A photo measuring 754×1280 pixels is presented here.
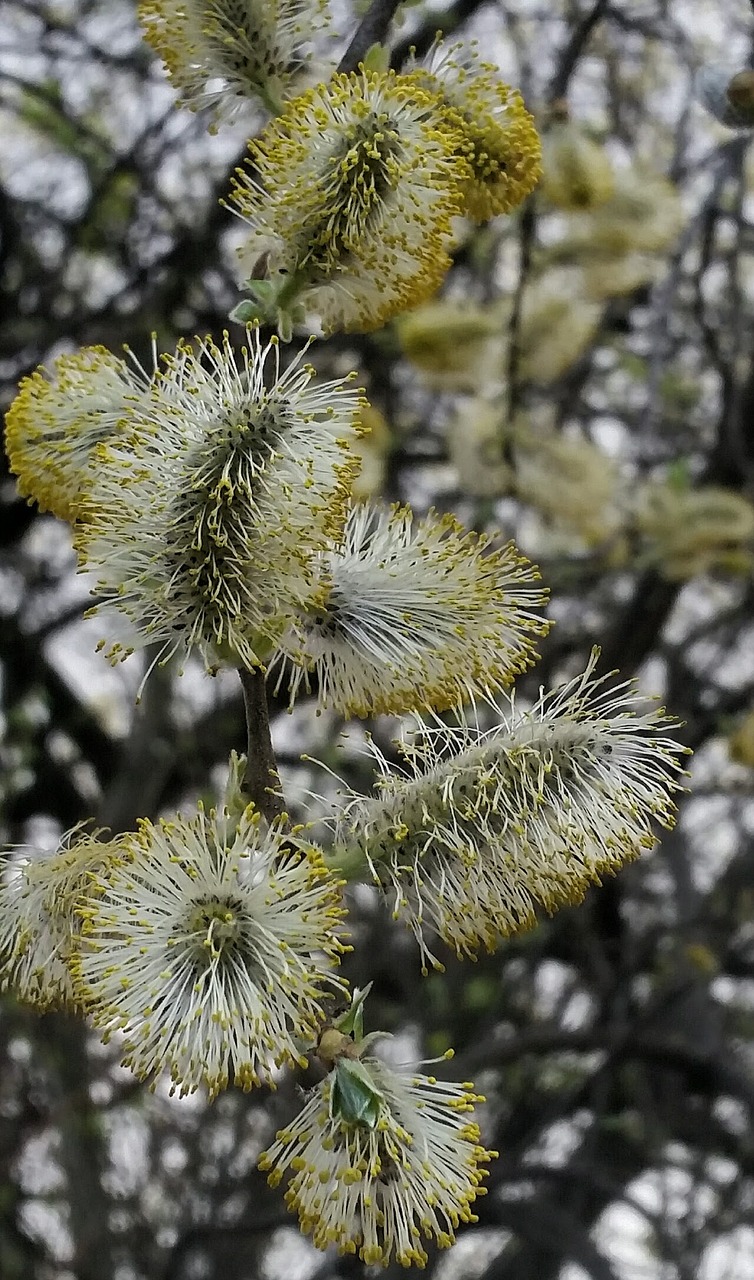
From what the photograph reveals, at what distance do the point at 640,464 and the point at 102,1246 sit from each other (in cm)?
236

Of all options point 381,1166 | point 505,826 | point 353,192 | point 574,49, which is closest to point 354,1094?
point 381,1166

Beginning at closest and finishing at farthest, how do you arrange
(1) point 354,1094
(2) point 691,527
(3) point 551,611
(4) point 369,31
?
(1) point 354,1094 → (4) point 369,31 → (2) point 691,527 → (3) point 551,611

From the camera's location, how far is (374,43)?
1.00 metres

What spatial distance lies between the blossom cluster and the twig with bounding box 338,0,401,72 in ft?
0.15

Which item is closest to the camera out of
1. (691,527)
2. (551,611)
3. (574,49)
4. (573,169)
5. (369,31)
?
(369,31)

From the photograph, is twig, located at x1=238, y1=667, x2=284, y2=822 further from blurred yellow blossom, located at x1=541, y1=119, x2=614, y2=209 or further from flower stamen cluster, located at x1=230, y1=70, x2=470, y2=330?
blurred yellow blossom, located at x1=541, y1=119, x2=614, y2=209

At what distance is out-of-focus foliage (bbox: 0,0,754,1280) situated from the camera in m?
2.49

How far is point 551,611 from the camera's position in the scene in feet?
11.5

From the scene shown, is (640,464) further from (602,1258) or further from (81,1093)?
(81,1093)

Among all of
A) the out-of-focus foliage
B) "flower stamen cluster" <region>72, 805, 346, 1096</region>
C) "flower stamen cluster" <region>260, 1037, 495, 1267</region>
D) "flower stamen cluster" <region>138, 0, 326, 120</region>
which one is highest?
"flower stamen cluster" <region>138, 0, 326, 120</region>

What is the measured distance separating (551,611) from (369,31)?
8.40ft

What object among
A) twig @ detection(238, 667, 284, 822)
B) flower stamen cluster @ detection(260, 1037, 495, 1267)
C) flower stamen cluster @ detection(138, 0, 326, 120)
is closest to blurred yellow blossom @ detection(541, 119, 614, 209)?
flower stamen cluster @ detection(138, 0, 326, 120)

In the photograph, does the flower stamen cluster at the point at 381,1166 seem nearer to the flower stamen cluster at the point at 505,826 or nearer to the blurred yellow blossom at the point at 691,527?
the flower stamen cluster at the point at 505,826

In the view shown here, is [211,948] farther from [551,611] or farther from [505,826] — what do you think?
[551,611]
